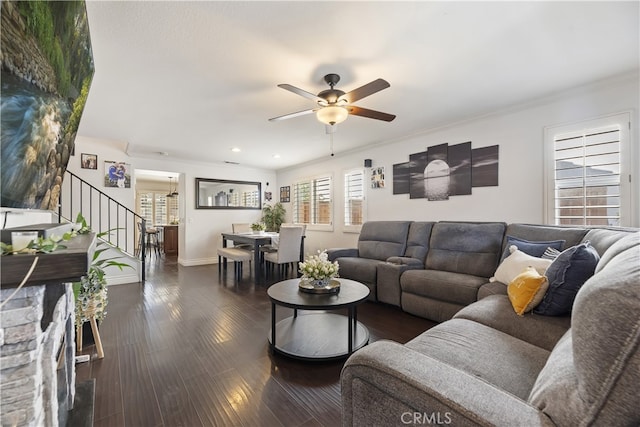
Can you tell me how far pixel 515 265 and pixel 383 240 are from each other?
1.93m

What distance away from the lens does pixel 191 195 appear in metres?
6.06

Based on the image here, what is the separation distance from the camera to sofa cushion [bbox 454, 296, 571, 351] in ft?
4.81

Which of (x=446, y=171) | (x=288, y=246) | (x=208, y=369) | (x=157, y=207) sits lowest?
(x=208, y=369)

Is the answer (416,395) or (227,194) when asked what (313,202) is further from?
(416,395)

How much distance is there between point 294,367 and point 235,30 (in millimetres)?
2433

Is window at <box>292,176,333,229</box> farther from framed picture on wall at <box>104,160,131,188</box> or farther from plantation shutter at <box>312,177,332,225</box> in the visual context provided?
framed picture on wall at <box>104,160,131,188</box>

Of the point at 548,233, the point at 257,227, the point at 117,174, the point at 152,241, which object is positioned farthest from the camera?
the point at 152,241

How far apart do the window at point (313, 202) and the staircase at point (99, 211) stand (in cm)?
322

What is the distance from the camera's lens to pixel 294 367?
6.55ft

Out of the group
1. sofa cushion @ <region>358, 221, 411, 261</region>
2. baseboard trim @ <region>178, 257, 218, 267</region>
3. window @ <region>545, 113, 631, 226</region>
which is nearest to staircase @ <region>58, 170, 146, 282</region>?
baseboard trim @ <region>178, 257, 218, 267</region>

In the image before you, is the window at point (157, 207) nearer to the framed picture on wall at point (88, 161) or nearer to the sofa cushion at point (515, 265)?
the framed picture on wall at point (88, 161)

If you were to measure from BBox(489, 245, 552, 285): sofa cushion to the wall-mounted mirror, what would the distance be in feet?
18.7

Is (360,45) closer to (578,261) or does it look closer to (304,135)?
(578,261)

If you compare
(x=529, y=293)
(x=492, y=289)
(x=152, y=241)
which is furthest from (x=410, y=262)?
(x=152, y=241)
